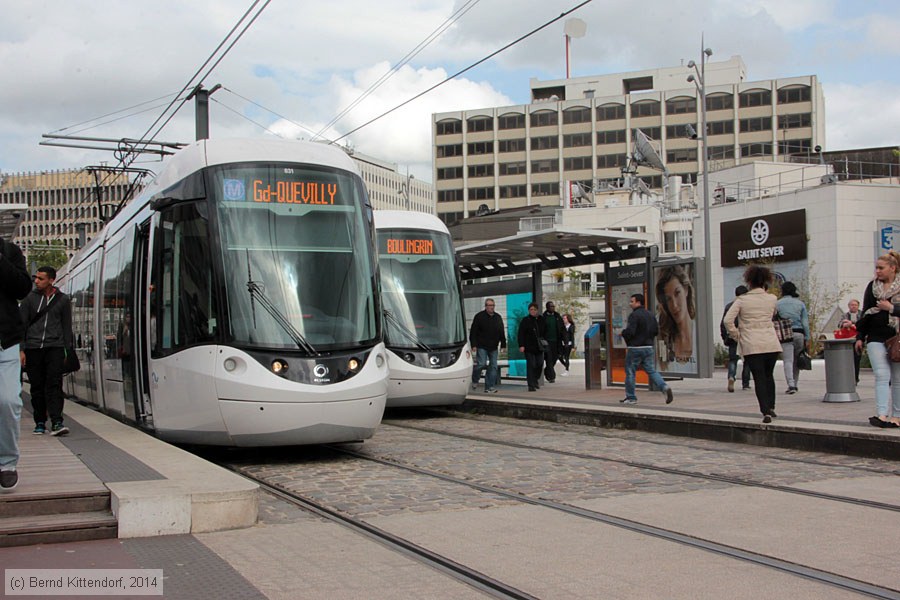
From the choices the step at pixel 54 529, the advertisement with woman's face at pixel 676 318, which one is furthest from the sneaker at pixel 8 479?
the advertisement with woman's face at pixel 676 318

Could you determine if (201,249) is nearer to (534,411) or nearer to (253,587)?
(253,587)

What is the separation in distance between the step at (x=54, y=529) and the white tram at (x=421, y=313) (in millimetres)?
8920

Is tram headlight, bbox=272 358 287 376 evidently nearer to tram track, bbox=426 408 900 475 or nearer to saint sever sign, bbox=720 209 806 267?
tram track, bbox=426 408 900 475

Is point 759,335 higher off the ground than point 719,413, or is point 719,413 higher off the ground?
point 759,335

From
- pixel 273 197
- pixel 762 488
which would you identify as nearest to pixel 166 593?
pixel 762 488

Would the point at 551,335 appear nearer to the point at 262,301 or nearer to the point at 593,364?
the point at 593,364

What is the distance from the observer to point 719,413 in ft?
42.5

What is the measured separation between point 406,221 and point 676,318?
15.9 feet

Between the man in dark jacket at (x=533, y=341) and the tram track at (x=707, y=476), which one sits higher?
the man in dark jacket at (x=533, y=341)

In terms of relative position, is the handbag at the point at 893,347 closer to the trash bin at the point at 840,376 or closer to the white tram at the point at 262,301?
the trash bin at the point at 840,376

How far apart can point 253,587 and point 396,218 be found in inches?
459

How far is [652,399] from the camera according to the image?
52.5 ft

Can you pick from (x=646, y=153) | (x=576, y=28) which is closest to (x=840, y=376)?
(x=646, y=153)

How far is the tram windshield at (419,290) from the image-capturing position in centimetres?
1562
